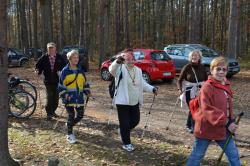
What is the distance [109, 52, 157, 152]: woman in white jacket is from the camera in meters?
7.07

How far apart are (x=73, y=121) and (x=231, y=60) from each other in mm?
14602

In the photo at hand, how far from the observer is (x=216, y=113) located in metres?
4.87

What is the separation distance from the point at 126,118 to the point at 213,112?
99.7 inches

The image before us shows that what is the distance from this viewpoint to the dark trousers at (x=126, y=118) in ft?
23.5

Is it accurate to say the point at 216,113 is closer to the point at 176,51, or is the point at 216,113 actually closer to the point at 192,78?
the point at 192,78

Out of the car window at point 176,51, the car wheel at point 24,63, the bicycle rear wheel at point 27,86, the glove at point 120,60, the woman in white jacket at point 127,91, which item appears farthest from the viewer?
the car wheel at point 24,63

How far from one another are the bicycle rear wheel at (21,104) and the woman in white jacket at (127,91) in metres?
3.96

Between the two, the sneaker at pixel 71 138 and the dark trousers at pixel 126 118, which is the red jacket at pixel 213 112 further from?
the sneaker at pixel 71 138

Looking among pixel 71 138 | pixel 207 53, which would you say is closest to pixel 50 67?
pixel 71 138

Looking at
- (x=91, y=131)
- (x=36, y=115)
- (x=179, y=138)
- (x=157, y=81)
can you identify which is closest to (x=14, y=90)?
(x=36, y=115)

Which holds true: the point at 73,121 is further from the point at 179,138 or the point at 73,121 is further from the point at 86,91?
the point at 179,138

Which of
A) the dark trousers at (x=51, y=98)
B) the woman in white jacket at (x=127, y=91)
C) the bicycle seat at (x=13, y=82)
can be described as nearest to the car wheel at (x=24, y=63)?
the bicycle seat at (x=13, y=82)

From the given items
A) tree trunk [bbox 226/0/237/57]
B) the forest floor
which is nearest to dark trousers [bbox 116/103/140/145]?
the forest floor

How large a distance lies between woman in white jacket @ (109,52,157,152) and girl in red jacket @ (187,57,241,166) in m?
2.10
